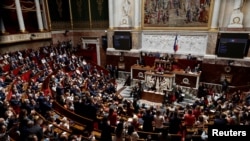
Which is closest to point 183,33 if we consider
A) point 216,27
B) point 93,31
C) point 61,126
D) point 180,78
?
point 216,27

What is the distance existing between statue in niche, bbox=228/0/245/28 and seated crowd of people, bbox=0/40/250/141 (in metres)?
5.36

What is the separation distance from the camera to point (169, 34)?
14.9m

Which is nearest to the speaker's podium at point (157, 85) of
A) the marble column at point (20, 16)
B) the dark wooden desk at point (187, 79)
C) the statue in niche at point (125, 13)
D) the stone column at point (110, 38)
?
the dark wooden desk at point (187, 79)

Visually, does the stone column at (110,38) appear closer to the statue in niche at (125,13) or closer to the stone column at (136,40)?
the statue in niche at (125,13)

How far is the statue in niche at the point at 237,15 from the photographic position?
12127 millimetres

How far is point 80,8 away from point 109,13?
12.2 feet

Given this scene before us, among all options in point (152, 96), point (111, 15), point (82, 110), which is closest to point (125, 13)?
point (111, 15)

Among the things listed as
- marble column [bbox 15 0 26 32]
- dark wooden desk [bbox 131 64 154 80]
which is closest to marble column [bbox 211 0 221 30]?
dark wooden desk [bbox 131 64 154 80]

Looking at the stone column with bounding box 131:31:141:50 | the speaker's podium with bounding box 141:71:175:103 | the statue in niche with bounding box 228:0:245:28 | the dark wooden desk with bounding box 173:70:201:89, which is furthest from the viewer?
the stone column with bounding box 131:31:141:50

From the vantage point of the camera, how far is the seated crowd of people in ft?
16.6

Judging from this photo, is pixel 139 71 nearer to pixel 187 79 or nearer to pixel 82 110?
pixel 187 79

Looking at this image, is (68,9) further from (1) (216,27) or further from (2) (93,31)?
(1) (216,27)

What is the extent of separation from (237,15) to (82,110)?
38.1 feet

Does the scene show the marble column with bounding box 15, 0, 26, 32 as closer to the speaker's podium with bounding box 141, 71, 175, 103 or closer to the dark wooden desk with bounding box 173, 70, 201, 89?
the speaker's podium with bounding box 141, 71, 175, 103
